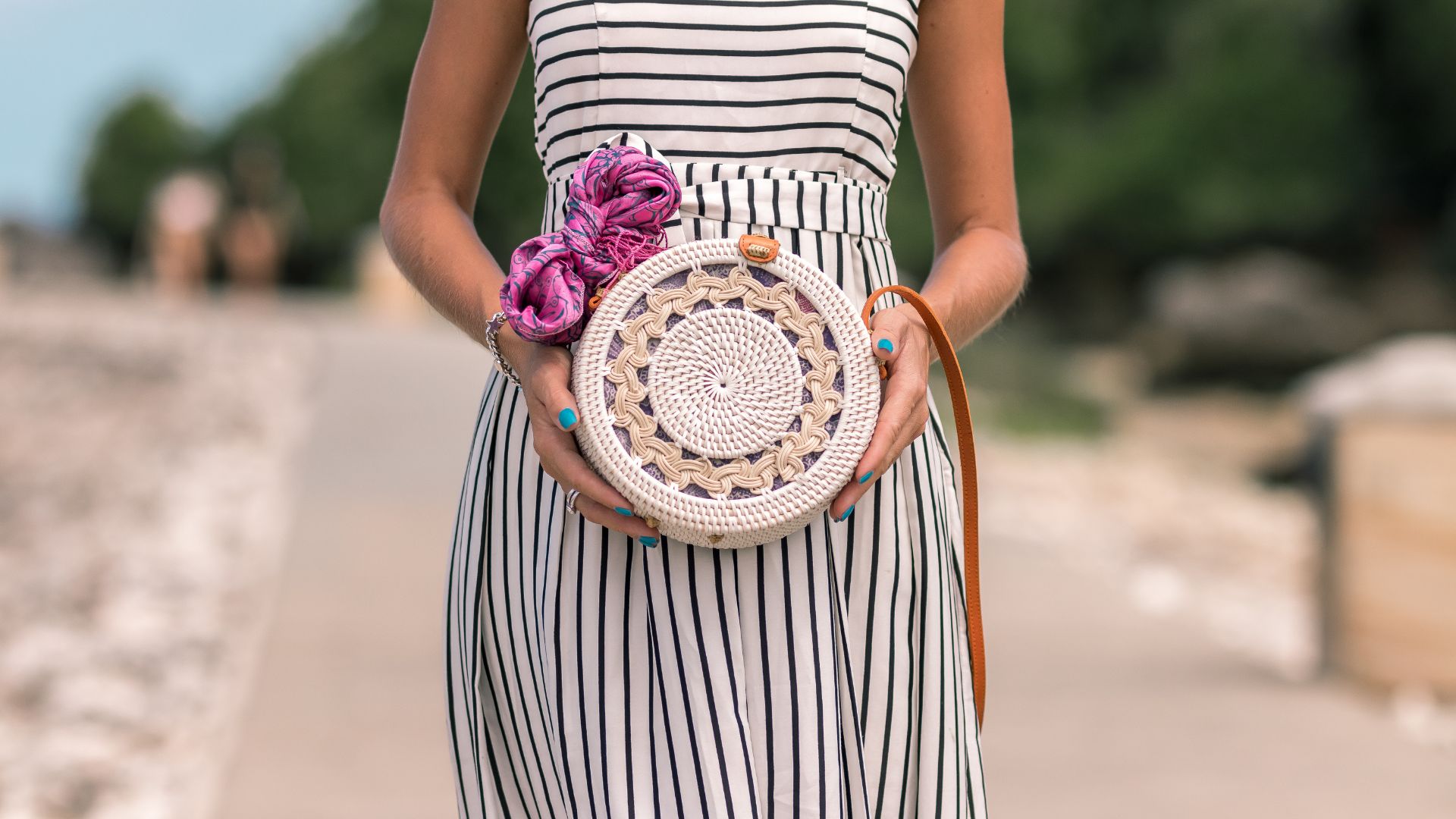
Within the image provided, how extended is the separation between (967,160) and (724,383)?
1.41 ft

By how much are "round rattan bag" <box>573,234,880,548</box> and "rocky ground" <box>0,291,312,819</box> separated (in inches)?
131

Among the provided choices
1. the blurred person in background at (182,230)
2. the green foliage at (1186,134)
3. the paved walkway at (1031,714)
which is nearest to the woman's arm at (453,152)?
the paved walkway at (1031,714)

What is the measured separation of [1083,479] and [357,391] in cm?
602

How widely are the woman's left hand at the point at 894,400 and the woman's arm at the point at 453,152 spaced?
37cm

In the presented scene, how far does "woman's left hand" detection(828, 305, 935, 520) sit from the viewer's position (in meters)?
1.36

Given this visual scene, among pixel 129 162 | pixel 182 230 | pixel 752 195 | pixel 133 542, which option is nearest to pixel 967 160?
pixel 752 195

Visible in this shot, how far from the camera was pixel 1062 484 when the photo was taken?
12766 mm

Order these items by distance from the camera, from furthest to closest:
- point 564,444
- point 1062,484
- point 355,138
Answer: point 355,138 → point 1062,484 → point 564,444

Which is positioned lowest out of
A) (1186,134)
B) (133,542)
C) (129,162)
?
(133,542)

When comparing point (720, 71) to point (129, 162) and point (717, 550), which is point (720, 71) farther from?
point (129, 162)

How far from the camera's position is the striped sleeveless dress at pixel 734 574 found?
1439mm

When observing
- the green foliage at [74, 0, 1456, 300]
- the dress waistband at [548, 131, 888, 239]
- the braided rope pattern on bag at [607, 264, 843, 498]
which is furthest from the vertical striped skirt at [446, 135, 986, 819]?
the green foliage at [74, 0, 1456, 300]

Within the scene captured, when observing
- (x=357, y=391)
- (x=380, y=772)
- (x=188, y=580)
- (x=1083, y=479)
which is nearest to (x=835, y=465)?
(x=380, y=772)

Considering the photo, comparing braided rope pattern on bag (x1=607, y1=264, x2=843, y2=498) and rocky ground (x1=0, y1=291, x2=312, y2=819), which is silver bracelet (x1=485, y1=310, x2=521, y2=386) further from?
rocky ground (x1=0, y1=291, x2=312, y2=819)
